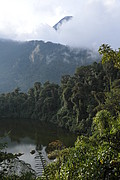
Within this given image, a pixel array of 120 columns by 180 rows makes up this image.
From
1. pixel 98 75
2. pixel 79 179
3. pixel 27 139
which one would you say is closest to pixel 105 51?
pixel 79 179

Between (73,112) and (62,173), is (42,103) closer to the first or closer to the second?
(73,112)

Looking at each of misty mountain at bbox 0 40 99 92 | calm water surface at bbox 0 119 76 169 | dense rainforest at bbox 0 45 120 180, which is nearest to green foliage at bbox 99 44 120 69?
dense rainforest at bbox 0 45 120 180

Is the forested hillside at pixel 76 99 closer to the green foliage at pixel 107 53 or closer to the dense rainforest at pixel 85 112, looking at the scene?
the dense rainforest at pixel 85 112

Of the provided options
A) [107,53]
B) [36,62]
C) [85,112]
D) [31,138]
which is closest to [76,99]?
[85,112]

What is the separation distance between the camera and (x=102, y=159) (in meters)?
2.71

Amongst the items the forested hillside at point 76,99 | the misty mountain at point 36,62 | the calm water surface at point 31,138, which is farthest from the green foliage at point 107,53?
the misty mountain at point 36,62

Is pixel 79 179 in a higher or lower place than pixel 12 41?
lower

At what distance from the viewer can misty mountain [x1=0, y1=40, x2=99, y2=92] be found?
295ft

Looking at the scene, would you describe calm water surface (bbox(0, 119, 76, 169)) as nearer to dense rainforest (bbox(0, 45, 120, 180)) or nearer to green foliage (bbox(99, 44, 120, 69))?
dense rainforest (bbox(0, 45, 120, 180))

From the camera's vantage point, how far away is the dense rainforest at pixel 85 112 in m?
2.82

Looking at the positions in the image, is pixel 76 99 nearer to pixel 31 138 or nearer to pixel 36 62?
pixel 31 138

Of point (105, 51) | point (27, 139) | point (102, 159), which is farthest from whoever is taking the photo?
point (27, 139)

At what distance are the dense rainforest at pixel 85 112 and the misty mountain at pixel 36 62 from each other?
130 feet

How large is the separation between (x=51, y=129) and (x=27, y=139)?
19.8 feet
